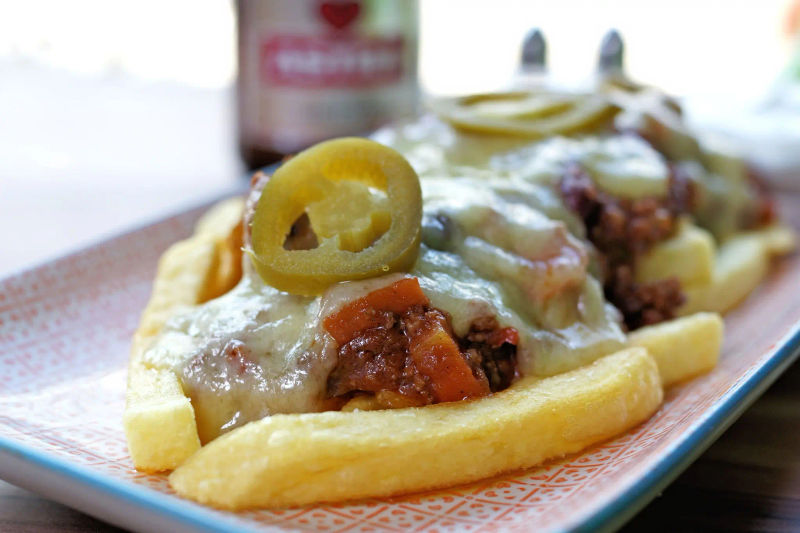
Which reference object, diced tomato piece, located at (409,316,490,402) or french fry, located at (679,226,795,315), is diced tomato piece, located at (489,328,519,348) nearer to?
diced tomato piece, located at (409,316,490,402)

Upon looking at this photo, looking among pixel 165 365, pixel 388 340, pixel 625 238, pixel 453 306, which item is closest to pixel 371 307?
pixel 388 340

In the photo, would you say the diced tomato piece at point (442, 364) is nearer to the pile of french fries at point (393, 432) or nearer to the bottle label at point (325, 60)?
the pile of french fries at point (393, 432)

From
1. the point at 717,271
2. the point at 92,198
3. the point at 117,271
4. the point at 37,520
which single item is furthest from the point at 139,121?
the point at 37,520

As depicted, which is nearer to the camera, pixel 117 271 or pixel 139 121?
pixel 117 271

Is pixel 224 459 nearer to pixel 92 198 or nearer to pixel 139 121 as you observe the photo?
pixel 92 198

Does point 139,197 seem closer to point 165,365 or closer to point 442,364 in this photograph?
point 165,365

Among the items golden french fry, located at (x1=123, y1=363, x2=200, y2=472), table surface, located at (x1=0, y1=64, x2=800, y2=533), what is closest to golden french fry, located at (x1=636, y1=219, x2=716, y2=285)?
table surface, located at (x1=0, y1=64, x2=800, y2=533)
